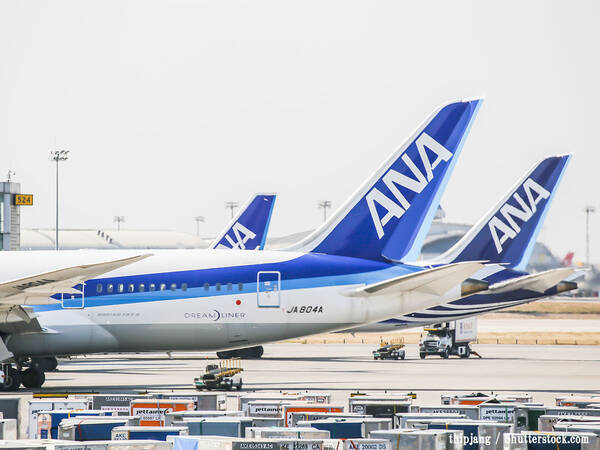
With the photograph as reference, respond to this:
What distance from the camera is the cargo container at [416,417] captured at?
19.9 m

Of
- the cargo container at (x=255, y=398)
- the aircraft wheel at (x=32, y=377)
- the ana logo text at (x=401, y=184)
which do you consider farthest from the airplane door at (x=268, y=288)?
the cargo container at (x=255, y=398)

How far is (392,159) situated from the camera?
118 ft

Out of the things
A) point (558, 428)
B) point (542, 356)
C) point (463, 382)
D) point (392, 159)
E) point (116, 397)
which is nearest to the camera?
point (558, 428)

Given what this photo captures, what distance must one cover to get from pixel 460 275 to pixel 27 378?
13797 mm

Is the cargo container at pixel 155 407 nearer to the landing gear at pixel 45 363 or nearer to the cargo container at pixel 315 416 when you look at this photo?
the cargo container at pixel 315 416

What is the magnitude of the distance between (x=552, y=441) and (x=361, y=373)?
94.4 ft

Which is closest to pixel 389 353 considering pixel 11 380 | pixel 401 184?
pixel 401 184

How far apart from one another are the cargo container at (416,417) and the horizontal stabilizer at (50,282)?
40.6 feet

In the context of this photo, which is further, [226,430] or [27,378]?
[27,378]

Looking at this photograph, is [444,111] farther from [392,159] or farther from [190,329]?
[190,329]

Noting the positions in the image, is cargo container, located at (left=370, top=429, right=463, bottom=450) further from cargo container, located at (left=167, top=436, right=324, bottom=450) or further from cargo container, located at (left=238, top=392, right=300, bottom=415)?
cargo container, located at (left=238, top=392, right=300, bottom=415)

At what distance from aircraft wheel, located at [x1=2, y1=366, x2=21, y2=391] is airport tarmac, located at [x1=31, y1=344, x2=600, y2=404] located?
40.3 inches

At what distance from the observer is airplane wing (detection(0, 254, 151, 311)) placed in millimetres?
31234

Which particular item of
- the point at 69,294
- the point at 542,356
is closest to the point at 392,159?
the point at 69,294
